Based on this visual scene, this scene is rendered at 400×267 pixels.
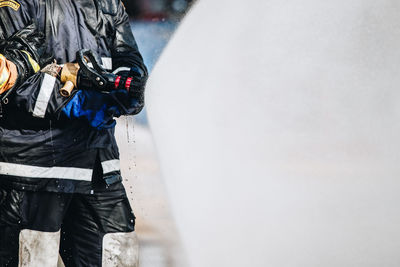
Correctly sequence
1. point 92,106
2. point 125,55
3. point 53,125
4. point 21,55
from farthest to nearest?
point 125,55
point 53,125
point 92,106
point 21,55

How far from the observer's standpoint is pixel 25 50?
258cm

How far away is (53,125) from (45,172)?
227 mm

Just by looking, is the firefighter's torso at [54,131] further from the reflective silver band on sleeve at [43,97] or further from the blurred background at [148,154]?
the blurred background at [148,154]

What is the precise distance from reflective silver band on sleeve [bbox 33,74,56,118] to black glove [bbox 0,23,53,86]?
0.08m

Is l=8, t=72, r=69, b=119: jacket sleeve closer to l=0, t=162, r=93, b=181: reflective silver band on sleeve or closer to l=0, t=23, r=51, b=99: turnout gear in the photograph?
l=0, t=23, r=51, b=99: turnout gear

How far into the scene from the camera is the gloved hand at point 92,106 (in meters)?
2.64

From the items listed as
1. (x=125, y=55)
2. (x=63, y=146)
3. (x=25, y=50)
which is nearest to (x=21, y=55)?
(x=25, y=50)

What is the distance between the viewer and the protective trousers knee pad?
2.79m

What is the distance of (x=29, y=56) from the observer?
8.48 ft

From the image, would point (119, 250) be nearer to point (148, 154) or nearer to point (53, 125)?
point (53, 125)

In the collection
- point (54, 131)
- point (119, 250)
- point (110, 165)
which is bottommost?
point (119, 250)

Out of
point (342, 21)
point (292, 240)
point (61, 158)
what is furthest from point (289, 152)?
point (61, 158)

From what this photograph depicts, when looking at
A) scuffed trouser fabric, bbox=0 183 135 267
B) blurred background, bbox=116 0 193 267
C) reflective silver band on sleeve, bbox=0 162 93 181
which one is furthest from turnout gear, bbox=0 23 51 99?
blurred background, bbox=116 0 193 267

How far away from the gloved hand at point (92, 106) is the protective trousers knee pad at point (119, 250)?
57cm
